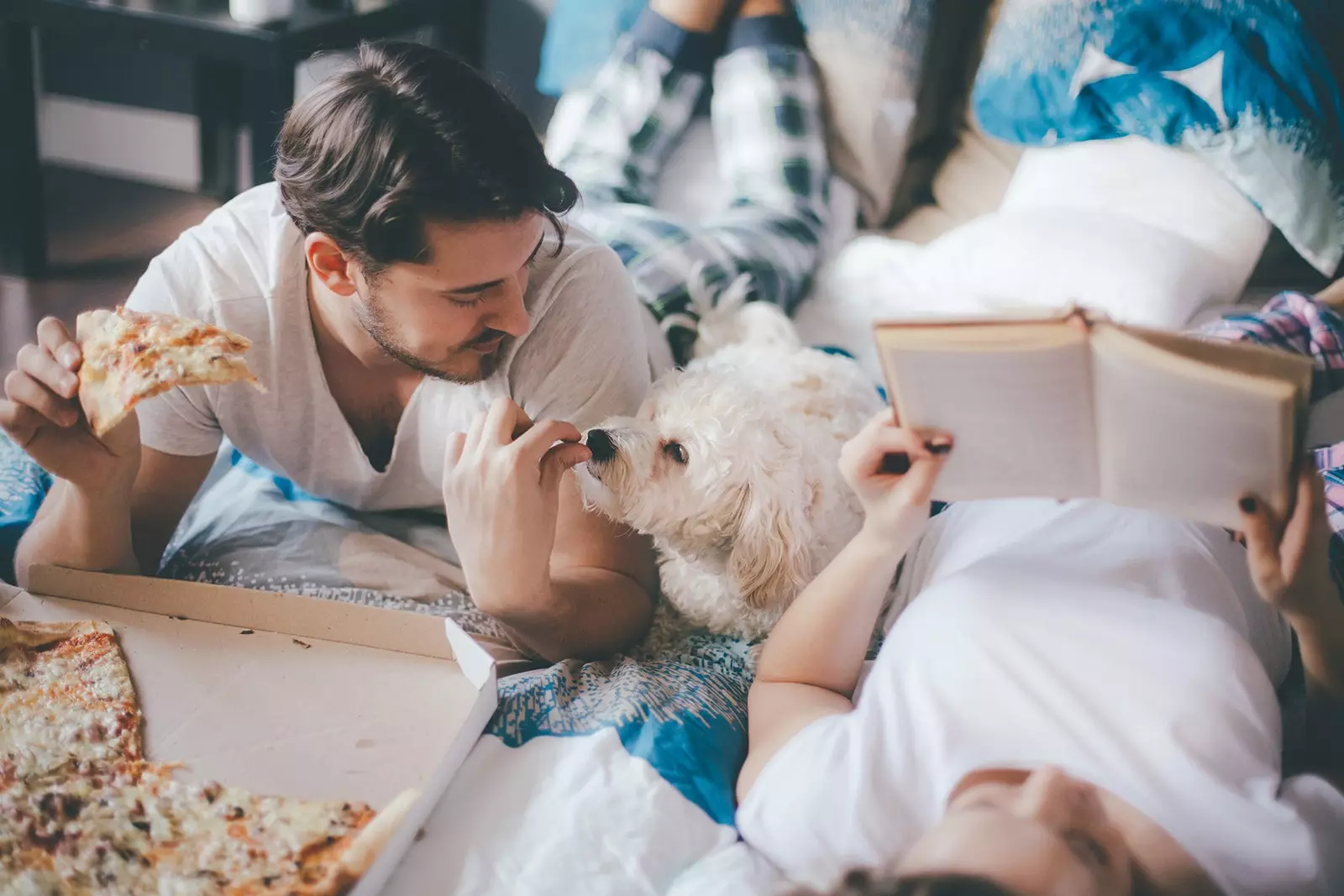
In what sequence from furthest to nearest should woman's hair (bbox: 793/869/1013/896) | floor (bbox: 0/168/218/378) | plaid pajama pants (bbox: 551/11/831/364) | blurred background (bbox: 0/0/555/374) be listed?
floor (bbox: 0/168/218/378) < blurred background (bbox: 0/0/555/374) < plaid pajama pants (bbox: 551/11/831/364) < woman's hair (bbox: 793/869/1013/896)

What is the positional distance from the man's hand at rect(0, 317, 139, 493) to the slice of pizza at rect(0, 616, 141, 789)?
0.70 ft

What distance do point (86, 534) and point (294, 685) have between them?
0.43 m

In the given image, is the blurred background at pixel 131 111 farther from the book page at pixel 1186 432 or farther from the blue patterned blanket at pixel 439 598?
the book page at pixel 1186 432

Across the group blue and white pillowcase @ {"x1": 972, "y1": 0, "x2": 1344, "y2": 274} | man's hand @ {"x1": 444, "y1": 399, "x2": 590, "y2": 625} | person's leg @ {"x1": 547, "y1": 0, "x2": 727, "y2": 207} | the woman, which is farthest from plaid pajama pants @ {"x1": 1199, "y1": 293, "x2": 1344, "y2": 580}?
person's leg @ {"x1": 547, "y1": 0, "x2": 727, "y2": 207}

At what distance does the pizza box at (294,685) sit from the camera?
943mm

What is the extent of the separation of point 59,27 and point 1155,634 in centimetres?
263

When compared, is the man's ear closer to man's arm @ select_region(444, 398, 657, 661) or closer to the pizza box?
man's arm @ select_region(444, 398, 657, 661)

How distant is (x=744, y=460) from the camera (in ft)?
4.01

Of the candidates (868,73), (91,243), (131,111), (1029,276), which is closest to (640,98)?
(868,73)

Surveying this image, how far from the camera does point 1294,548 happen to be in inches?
31.8

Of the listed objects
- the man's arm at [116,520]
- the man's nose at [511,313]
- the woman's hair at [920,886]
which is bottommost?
the man's arm at [116,520]

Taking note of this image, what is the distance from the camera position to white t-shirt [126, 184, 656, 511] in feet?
4.34

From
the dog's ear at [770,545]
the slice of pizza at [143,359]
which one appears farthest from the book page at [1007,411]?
the slice of pizza at [143,359]

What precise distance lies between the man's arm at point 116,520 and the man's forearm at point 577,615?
50cm
